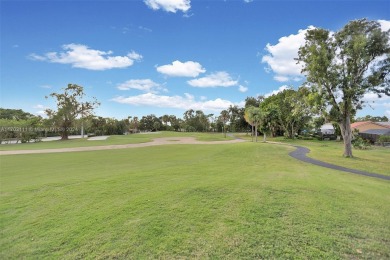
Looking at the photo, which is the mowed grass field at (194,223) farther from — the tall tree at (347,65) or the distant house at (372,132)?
the distant house at (372,132)

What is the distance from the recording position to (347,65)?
19.3 metres

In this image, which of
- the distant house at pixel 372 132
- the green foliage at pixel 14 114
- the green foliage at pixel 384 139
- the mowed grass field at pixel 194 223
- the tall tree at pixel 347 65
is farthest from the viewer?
the green foliage at pixel 14 114

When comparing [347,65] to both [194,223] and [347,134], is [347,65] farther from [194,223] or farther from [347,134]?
[194,223]

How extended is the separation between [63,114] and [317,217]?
53.9m


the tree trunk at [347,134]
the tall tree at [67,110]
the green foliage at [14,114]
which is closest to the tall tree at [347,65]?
the tree trunk at [347,134]

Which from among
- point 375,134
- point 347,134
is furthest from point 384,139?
point 347,134

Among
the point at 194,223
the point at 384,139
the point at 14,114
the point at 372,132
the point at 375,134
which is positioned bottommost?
the point at 194,223

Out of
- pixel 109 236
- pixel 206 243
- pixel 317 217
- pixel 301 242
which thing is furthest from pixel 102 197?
pixel 317 217

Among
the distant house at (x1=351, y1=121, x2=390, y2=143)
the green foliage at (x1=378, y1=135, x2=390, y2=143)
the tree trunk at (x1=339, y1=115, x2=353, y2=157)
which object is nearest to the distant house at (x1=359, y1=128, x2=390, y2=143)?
the distant house at (x1=351, y1=121, x2=390, y2=143)

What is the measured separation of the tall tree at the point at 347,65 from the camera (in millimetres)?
18422

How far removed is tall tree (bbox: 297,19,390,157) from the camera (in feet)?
60.4

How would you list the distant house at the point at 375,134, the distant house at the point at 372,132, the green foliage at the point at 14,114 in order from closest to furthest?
the distant house at the point at 375,134 → the distant house at the point at 372,132 → the green foliage at the point at 14,114

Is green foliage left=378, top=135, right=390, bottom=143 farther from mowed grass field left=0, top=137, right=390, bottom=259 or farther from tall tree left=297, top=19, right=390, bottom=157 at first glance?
mowed grass field left=0, top=137, right=390, bottom=259

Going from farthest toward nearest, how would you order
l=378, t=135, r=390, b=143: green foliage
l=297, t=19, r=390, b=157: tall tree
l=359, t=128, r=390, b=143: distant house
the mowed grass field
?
l=359, t=128, r=390, b=143: distant house < l=378, t=135, r=390, b=143: green foliage < l=297, t=19, r=390, b=157: tall tree < the mowed grass field
